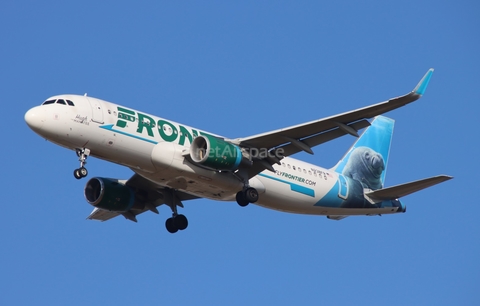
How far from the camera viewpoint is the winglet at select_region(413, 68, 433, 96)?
33.9m

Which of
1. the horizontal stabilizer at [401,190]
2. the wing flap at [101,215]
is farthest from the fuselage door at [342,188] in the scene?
the wing flap at [101,215]

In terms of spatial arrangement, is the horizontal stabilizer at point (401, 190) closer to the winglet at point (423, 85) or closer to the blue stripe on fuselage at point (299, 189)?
the blue stripe on fuselage at point (299, 189)

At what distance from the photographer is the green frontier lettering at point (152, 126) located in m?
36.5

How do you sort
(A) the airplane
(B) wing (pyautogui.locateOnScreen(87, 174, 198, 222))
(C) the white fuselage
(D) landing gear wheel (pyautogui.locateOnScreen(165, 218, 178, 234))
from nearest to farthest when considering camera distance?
(C) the white fuselage, (A) the airplane, (B) wing (pyautogui.locateOnScreen(87, 174, 198, 222)), (D) landing gear wheel (pyautogui.locateOnScreen(165, 218, 178, 234))

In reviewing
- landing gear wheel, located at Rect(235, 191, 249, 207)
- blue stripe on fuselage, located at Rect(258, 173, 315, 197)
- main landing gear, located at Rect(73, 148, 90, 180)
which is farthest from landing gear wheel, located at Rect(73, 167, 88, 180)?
blue stripe on fuselage, located at Rect(258, 173, 315, 197)

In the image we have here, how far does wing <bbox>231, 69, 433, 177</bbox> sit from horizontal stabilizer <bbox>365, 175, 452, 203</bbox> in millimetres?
4651

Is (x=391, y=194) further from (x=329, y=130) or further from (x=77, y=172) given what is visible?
(x=77, y=172)

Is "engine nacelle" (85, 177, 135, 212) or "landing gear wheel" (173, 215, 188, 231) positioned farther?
"landing gear wheel" (173, 215, 188, 231)

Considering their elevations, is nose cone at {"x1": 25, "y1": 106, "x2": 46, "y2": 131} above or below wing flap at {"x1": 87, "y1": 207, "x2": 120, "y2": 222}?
below

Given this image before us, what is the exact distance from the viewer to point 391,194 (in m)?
43.1

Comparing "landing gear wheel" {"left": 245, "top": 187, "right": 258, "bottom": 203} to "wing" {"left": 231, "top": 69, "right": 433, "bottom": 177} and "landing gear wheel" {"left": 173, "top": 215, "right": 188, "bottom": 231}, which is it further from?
"landing gear wheel" {"left": 173, "top": 215, "right": 188, "bottom": 231}

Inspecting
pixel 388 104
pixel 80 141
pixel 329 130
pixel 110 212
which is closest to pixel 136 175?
pixel 110 212

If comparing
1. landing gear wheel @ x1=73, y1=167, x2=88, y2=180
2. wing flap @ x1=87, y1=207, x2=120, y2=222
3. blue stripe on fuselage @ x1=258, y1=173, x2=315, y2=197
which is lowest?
landing gear wheel @ x1=73, y1=167, x2=88, y2=180

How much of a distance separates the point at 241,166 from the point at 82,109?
766cm
